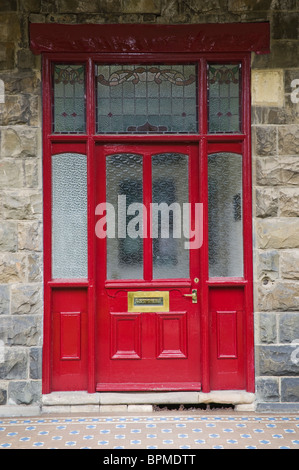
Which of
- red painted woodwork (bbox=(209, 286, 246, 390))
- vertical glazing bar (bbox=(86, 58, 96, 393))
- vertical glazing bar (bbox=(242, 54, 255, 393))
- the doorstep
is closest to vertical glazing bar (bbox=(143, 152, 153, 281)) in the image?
vertical glazing bar (bbox=(86, 58, 96, 393))

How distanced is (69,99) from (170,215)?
1428mm

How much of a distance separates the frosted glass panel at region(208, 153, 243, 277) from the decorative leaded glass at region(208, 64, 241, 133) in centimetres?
28

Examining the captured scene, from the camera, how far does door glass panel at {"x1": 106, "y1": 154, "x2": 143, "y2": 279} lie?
4922mm

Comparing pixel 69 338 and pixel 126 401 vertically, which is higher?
pixel 69 338

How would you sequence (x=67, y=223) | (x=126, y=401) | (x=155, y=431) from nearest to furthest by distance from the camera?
(x=155, y=431) < (x=126, y=401) < (x=67, y=223)

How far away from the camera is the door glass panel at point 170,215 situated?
16.2 ft

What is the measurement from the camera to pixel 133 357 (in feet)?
16.0

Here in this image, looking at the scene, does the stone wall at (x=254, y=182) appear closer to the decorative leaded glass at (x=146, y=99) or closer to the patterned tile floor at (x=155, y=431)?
the patterned tile floor at (x=155, y=431)

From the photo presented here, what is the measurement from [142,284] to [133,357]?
2.24ft

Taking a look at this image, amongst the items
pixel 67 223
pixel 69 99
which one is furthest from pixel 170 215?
pixel 69 99

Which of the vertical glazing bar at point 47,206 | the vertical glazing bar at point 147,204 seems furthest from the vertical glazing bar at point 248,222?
the vertical glazing bar at point 47,206

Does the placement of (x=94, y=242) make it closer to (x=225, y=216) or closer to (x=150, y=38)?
(x=225, y=216)

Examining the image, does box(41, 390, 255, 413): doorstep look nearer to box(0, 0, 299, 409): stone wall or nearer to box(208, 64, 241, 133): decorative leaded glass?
box(0, 0, 299, 409): stone wall

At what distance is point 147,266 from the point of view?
16.1ft
